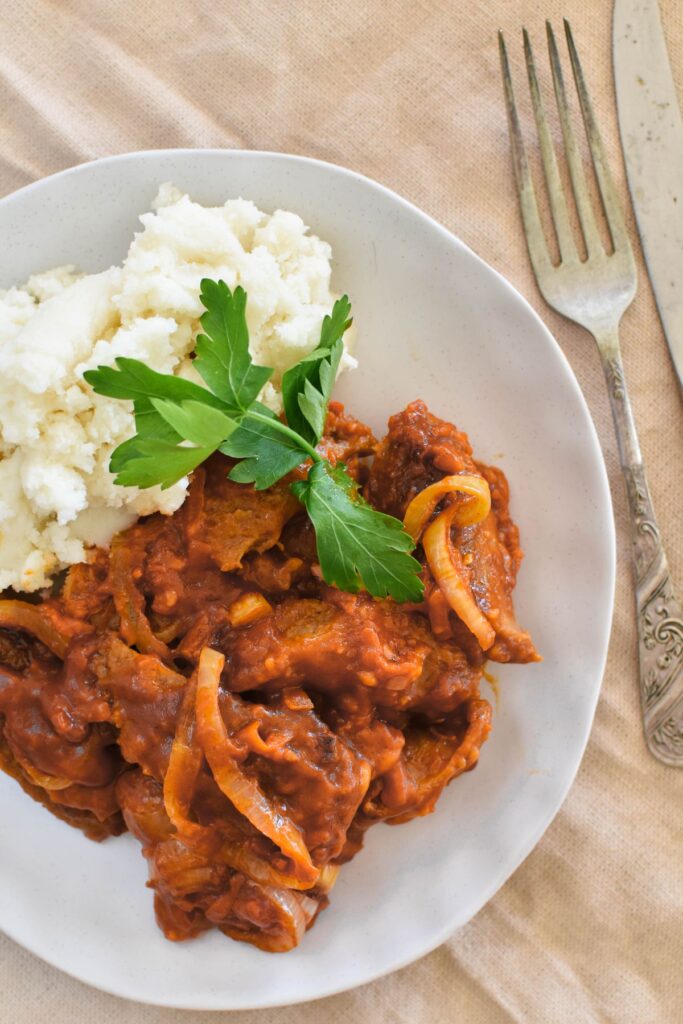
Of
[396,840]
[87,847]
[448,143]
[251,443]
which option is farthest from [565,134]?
[87,847]

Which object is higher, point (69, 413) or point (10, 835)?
point (69, 413)

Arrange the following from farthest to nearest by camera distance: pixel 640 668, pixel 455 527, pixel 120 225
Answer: pixel 640 668 → pixel 120 225 → pixel 455 527

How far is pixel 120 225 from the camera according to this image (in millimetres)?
3592

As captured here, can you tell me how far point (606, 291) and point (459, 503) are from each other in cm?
136

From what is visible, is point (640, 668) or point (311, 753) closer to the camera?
point (311, 753)

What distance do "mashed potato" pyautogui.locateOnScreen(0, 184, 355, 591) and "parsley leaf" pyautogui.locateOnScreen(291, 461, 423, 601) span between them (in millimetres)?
503

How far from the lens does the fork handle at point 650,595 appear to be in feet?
12.5

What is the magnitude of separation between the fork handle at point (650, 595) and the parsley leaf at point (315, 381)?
1.32m

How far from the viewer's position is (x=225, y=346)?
299 cm

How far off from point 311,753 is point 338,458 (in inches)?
44.6

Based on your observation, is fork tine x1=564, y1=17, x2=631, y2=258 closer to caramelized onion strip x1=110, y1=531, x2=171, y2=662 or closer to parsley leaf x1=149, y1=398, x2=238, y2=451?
parsley leaf x1=149, y1=398, x2=238, y2=451

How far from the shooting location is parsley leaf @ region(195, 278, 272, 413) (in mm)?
2979

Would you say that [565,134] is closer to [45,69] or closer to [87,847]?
[45,69]

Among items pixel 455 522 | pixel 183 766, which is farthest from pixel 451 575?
pixel 183 766
